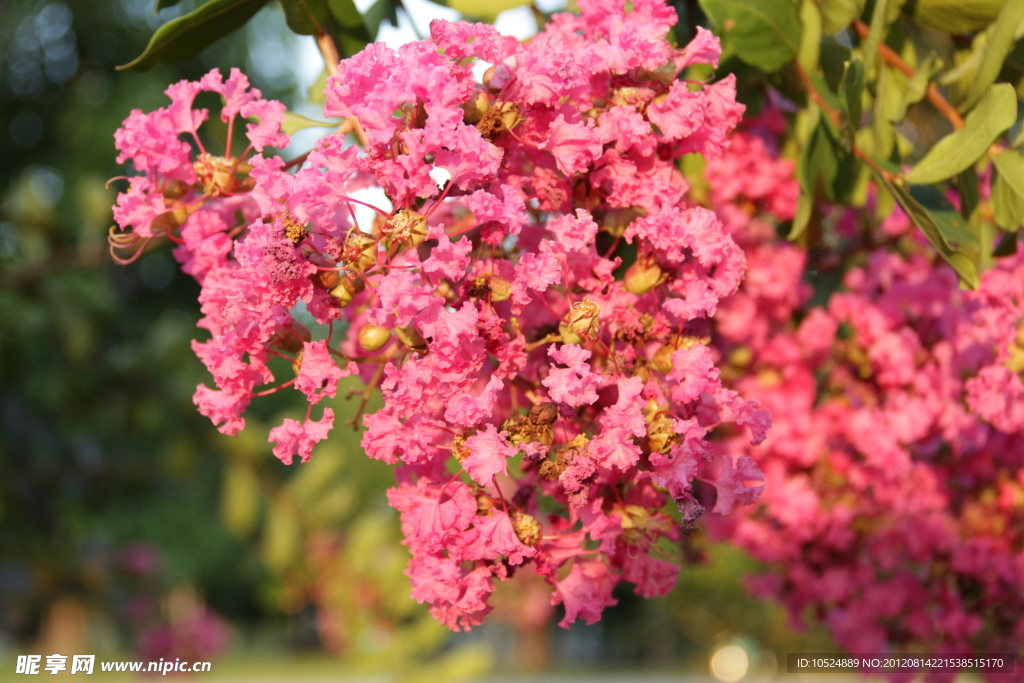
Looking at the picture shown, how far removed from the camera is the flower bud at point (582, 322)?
3.16 feet

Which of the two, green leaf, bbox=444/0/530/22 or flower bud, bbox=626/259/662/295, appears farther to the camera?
green leaf, bbox=444/0/530/22

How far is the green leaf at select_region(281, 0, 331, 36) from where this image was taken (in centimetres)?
122

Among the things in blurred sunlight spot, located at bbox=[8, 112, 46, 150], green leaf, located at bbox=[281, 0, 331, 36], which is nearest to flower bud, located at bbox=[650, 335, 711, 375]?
green leaf, located at bbox=[281, 0, 331, 36]

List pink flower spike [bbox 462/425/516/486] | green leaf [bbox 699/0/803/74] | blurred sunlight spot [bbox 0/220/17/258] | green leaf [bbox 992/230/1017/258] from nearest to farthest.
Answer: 1. pink flower spike [bbox 462/425/516/486]
2. green leaf [bbox 699/0/803/74]
3. green leaf [bbox 992/230/1017/258]
4. blurred sunlight spot [bbox 0/220/17/258]

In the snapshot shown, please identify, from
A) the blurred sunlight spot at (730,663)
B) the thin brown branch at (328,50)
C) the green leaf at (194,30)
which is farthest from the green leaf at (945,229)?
the blurred sunlight spot at (730,663)

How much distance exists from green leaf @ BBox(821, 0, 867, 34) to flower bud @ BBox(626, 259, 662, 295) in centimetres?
61

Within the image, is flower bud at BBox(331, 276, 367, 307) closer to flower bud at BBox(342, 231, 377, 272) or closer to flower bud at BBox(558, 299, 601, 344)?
flower bud at BBox(342, 231, 377, 272)

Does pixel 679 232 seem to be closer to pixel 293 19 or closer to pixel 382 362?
pixel 382 362

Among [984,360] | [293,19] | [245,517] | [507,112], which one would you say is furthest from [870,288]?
[245,517]

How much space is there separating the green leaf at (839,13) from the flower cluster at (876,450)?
0.30m

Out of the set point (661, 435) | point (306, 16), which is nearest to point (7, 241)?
point (306, 16)

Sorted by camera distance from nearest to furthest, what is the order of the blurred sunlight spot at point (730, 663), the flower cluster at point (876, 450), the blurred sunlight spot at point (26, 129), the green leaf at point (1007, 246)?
the green leaf at point (1007, 246), the flower cluster at point (876, 450), the blurred sunlight spot at point (730, 663), the blurred sunlight spot at point (26, 129)

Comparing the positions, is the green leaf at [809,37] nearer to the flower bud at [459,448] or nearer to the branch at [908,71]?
the branch at [908,71]

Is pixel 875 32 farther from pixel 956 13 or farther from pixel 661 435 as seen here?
pixel 661 435
